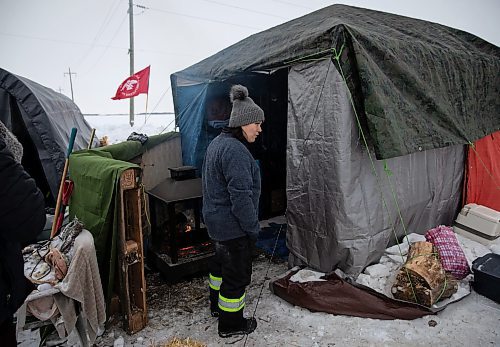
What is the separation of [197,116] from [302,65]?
6.80ft

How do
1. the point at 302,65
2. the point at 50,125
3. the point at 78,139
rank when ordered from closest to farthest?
the point at 302,65 < the point at 50,125 < the point at 78,139

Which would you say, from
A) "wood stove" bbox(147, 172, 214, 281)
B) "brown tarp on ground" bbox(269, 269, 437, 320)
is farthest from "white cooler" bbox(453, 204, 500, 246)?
"wood stove" bbox(147, 172, 214, 281)

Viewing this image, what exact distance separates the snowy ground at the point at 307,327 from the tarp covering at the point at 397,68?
4.97 feet

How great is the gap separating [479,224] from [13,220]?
500 centimetres

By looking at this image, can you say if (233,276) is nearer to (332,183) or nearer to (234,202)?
(234,202)

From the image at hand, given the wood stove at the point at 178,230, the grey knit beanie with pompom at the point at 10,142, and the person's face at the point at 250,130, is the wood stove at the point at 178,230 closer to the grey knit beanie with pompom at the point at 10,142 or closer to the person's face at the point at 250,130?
the person's face at the point at 250,130

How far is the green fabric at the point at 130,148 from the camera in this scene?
3846 mm

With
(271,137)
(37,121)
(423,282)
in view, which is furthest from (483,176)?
(37,121)

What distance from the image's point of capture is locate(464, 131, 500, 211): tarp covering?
16.6 ft

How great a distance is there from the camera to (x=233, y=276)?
113 inches

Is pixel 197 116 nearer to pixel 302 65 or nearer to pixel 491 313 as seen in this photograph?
pixel 302 65

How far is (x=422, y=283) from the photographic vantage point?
3121mm

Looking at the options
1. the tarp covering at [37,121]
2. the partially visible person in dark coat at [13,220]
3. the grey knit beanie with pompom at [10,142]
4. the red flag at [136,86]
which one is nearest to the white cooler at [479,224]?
the partially visible person in dark coat at [13,220]

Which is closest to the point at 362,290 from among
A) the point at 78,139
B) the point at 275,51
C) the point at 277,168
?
the point at 275,51
